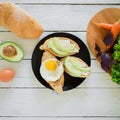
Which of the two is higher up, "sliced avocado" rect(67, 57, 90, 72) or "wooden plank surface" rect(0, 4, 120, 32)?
"wooden plank surface" rect(0, 4, 120, 32)

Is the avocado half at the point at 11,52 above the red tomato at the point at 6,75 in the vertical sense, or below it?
above

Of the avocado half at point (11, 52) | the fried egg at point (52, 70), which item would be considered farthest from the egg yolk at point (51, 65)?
the avocado half at point (11, 52)

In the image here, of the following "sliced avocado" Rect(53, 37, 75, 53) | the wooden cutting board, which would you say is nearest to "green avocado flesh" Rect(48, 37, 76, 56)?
"sliced avocado" Rect(53, 37, 75, 53)

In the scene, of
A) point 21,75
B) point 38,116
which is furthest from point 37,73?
point 38,116

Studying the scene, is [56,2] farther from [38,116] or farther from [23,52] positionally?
[38,116]

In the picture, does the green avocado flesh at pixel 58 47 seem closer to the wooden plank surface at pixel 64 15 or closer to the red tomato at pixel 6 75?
the wooden plank surface at pixel 64 15

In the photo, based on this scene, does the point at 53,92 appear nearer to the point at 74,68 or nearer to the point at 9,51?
the point at 74,68

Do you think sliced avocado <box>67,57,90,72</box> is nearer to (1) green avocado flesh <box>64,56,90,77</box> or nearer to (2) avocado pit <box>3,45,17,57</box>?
(1) green avocado flesh <box>64,56,90,77</box>
